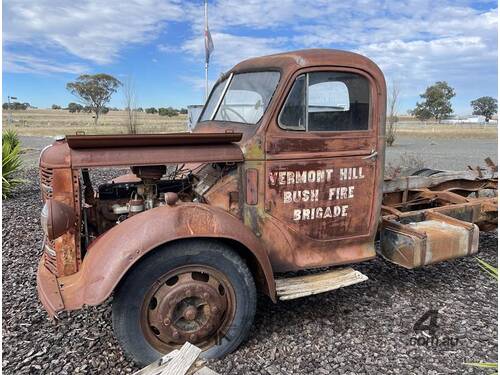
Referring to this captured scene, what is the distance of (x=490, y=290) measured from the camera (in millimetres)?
4465

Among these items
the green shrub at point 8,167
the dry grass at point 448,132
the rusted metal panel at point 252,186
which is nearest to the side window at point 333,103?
the rusted metal panel at point 252,186

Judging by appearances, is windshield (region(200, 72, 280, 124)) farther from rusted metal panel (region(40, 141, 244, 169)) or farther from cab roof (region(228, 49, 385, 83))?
rusted metal panel (region(40, 141, 244, 169))

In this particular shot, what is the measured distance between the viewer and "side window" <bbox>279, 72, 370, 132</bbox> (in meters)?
3.54

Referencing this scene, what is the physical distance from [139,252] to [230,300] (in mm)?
785

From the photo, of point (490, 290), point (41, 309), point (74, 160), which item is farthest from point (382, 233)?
point (41, 309)

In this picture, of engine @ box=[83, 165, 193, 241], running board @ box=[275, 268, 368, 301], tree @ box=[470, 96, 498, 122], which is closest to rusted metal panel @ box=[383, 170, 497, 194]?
running board @ box=[275, 268, 368, 301]

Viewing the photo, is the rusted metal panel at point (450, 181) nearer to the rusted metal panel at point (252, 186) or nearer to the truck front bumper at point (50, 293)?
the rusted metal panel at point (252, 186)

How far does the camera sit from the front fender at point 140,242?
9.22 feet

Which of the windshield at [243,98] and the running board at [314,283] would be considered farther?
the windshield at [243,98]

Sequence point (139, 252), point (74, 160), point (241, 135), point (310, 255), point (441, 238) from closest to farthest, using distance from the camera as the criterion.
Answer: point (139, 252)
point (74, 160)
point (241, 135)
point (310, 255)
point (441, 238)

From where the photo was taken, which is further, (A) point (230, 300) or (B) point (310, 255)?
(B) point (310, 255)

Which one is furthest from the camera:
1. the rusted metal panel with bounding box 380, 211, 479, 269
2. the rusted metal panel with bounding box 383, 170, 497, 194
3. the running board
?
the rusted metal panel with bounding box 383, 170, 497, 194

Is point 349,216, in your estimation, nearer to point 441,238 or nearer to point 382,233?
point 382,233

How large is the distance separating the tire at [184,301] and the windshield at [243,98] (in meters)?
1.22
